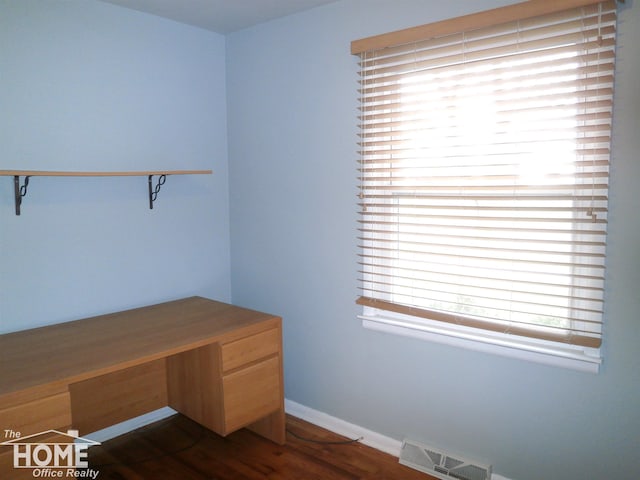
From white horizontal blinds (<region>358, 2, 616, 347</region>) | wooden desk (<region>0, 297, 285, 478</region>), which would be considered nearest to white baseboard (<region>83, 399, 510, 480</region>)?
wooden desk (<region>0, 297, 285, 478</region>)

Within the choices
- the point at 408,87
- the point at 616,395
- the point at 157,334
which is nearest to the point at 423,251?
the point at 408,87

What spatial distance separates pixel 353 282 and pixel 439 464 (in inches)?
39.8

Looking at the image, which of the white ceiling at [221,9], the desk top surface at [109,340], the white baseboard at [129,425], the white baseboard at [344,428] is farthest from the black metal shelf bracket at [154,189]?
the white baseboard at [344,428]

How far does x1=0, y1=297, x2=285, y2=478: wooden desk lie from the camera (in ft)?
6.05

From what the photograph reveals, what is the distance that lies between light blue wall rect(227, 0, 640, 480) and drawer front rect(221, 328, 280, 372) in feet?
1.30

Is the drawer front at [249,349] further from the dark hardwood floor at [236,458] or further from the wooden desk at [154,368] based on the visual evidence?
the dark hardwood floor at [236,458]

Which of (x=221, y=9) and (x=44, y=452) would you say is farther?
(x=221, y=9)

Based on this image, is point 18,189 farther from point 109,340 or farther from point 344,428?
point 344,428

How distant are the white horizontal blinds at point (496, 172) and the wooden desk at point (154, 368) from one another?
76cm

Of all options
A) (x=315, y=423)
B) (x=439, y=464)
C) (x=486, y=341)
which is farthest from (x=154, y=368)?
(x=486, y=341)

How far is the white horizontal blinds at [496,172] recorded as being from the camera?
190 centimetres

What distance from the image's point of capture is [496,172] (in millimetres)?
Result: 2117

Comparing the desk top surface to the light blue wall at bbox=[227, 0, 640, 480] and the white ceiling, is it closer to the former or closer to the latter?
the light blue wall at bbox=[227, 0, 640, 480]

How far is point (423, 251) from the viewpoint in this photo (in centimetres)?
238
